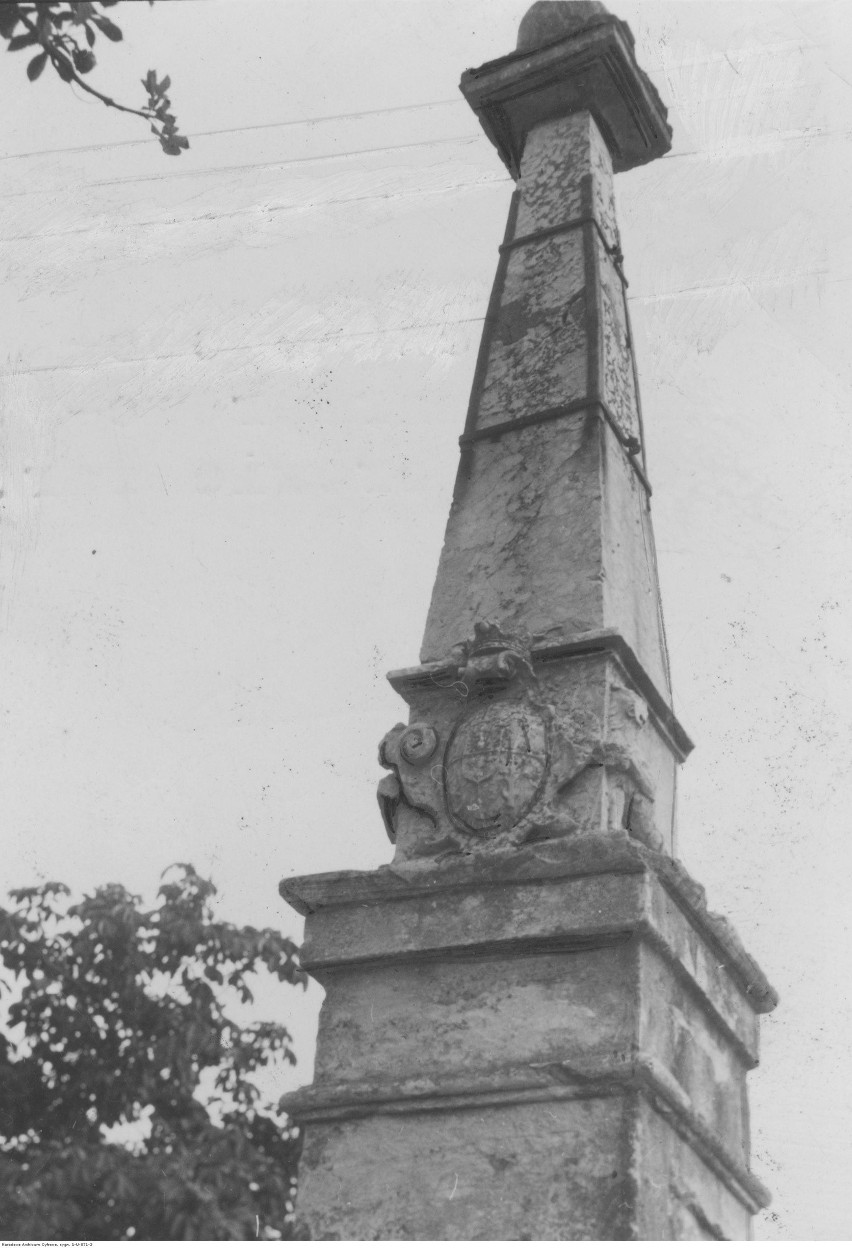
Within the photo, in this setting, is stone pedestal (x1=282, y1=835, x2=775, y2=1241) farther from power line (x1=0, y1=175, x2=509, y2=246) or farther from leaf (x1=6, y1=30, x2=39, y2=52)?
power line (x1=0, y1=175, x2=509, y2=246)

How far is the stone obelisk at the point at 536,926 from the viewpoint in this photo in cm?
286

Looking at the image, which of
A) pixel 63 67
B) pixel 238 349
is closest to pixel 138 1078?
pixel 238 349

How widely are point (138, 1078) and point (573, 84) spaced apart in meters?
5.43

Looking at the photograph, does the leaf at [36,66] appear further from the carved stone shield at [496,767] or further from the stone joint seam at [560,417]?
the stone joint seam at [560,417]

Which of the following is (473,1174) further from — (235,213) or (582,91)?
(235,213)

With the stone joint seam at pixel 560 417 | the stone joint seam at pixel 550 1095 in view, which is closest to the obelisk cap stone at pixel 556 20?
the stone joint seam at pixel 560 417

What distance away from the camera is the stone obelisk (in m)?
2.86

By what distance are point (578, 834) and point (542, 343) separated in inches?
72.9

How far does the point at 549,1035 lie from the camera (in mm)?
2967

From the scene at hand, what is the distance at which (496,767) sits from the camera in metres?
3.37

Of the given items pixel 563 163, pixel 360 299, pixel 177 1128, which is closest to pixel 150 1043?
pixel 177 1128

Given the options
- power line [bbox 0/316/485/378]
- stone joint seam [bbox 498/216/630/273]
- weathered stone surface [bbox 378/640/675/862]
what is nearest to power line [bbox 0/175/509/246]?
power line [bbox 0/316/485/378]

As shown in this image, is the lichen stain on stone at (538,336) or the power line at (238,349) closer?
the lichen stain on stone at (538,336)

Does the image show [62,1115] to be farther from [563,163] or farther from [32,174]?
[563,163]
